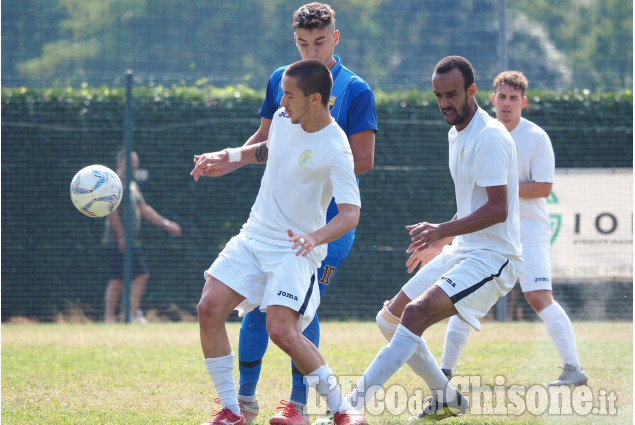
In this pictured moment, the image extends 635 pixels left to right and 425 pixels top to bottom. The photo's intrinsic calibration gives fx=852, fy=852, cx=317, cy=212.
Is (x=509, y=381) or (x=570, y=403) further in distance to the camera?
(x=509, y=381)

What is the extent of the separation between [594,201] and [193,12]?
693 centimetres

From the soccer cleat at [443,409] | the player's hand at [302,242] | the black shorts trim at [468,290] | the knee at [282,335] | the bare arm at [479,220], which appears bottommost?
the soccer cleat at [443,409]

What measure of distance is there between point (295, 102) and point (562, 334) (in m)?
3.00

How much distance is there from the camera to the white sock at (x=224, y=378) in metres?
4.41

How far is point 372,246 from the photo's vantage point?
11.3 metres

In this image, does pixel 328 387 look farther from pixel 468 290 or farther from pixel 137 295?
pixel 137 295

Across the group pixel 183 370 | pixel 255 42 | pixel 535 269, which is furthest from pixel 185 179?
pixel 535 269

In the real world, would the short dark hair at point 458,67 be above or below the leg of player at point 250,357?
above

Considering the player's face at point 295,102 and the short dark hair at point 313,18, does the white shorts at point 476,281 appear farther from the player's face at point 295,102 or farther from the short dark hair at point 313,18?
the short dark hair at point 313,18

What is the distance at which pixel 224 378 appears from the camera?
4.41 meters

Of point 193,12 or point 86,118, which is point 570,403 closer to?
point 86,118

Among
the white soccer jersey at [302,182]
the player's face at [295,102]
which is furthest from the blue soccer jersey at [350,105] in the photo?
the player's face at [295,102]

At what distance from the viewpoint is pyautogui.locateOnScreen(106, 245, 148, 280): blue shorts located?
10875 mm

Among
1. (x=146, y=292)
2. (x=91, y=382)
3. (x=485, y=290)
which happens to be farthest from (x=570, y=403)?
(x=146, y=292)
